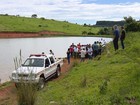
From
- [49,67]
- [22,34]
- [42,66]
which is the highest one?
[42,66]

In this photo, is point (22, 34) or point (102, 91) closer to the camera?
point (102, 91)

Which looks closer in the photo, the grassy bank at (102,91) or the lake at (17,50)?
the grassy bank at (102,91)

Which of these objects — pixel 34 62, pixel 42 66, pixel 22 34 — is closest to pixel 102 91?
pixel 42 66

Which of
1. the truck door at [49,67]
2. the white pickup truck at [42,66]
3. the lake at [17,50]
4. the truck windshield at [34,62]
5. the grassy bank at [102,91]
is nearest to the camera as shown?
the grassy bank at [102,91]

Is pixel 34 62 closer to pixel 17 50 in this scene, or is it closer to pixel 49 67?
pixel 49 67

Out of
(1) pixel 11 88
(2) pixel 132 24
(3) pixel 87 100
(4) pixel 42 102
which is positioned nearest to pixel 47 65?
(1) pixel 11 88

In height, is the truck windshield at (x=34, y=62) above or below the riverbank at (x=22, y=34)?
above

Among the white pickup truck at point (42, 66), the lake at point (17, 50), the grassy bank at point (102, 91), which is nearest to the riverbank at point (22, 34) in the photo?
the lake at point (17, 50)

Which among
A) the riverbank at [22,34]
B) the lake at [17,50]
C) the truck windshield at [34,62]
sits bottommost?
the lake at [17,50]

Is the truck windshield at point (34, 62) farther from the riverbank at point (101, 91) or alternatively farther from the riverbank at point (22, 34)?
the riverbank at point (22, 34)

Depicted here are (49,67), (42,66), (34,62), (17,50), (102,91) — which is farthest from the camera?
(17,50)

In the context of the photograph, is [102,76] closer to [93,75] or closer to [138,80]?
[93,75]

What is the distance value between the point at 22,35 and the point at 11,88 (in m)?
80.1

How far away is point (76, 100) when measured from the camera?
40.9 ft
